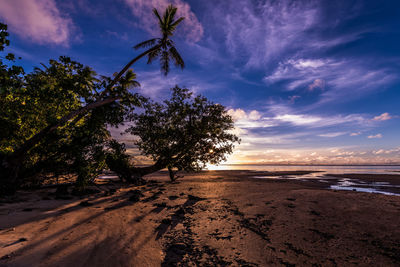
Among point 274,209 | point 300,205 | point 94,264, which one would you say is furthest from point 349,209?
point 94,264

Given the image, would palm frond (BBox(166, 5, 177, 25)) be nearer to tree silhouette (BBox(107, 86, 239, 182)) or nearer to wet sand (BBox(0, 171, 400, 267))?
tree silhouette (BBox(107, 86, 239, 182))

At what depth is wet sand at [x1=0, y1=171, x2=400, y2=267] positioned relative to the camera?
11.0ft

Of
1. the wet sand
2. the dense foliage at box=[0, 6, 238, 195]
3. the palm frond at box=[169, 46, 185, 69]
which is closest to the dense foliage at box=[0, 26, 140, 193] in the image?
the dense foliage at box=[0, 6, 238, 195]

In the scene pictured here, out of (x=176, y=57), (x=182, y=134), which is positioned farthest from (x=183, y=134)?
(x=176, y=57)

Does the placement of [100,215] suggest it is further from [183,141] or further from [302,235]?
[183,141]

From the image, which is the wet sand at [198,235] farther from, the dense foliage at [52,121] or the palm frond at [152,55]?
the palm frond at [152,55]

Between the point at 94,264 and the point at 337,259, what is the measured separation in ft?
16.1

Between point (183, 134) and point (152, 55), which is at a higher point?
point (152, 55)

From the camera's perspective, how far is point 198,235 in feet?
14.9

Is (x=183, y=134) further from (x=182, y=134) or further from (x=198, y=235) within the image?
(x=198, y=235)

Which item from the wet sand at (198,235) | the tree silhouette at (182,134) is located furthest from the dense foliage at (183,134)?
the wet sand at (198,235)

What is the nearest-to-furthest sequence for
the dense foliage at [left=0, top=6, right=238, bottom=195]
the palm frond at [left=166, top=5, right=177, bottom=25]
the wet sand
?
the wet sand, the dense foliage at [left=0, top=6, right=238, bottom=195], the palm frond at [left=166, top=5, right=177, bottom=25]

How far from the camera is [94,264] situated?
10.1 feet

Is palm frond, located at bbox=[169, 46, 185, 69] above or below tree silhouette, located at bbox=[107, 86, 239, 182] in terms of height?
above
